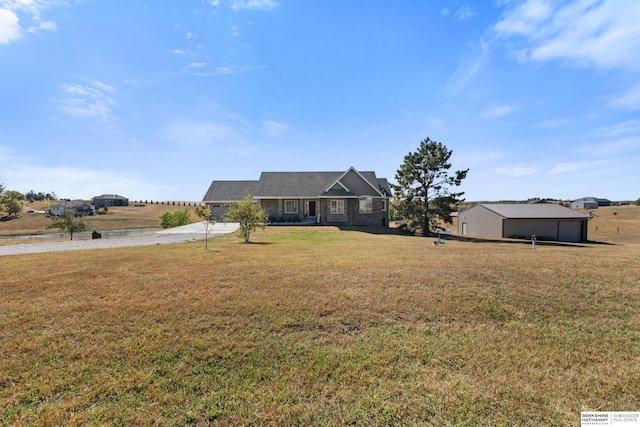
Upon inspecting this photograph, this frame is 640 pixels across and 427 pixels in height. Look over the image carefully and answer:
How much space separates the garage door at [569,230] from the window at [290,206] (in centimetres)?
2856

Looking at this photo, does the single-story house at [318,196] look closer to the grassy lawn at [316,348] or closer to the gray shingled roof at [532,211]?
the gray shingled roof at [532,211]

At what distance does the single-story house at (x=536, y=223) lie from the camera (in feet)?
97.0

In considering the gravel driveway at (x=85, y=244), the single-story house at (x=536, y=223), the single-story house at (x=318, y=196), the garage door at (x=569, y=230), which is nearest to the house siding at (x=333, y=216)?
the single-story house at (x=318, y=196)

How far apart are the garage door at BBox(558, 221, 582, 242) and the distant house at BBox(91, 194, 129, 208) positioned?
10064 cm

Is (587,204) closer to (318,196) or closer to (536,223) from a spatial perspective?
(536,223)

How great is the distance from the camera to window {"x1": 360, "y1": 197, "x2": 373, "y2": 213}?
28812 millimetres

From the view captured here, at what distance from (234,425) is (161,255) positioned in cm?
991

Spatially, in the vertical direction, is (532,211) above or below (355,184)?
below

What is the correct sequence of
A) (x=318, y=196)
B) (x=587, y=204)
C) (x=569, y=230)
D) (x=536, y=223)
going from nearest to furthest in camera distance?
(x=318, y=196) < (x=536, y=223) < (x=569, y=230) < (x=587, y=204)

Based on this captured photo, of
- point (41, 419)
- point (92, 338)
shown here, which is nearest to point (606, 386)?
point (41, 419)

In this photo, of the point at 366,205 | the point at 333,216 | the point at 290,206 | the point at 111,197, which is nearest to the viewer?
the point at 333,216

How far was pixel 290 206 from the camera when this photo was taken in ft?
104

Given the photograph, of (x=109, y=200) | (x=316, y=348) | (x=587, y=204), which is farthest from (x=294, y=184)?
(x=587, y=204)

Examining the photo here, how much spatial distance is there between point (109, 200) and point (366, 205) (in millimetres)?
85288
